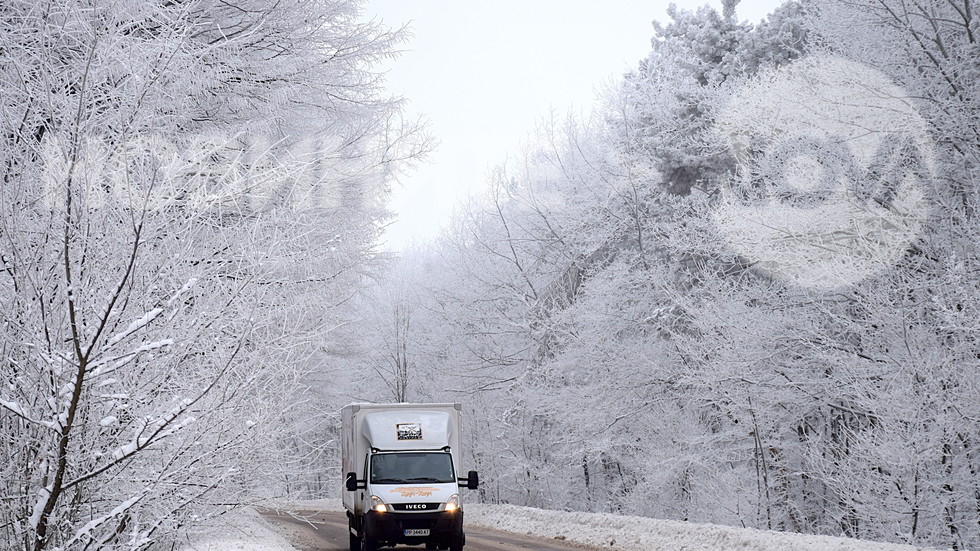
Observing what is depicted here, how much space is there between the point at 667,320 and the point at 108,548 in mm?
20102

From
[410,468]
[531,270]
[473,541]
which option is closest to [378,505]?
[410,468]

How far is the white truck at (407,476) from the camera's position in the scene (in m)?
15.8

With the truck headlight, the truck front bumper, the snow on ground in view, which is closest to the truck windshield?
the truck headlight

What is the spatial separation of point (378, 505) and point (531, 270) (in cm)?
1759

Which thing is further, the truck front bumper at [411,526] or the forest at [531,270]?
the truck front bumper at [411,526]

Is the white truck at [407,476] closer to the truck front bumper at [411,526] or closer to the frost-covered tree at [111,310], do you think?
the truck front bumper at [411,526]

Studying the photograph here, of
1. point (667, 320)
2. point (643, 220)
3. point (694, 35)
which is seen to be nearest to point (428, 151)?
point (667, 320)

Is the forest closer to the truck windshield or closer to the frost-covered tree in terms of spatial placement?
the frost-covered tree

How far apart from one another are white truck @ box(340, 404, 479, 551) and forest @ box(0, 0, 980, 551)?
1195 mm

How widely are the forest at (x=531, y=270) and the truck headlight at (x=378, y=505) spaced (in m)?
1.62

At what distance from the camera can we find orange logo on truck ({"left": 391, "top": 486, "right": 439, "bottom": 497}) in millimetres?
16031

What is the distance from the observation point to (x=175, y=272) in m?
5.62

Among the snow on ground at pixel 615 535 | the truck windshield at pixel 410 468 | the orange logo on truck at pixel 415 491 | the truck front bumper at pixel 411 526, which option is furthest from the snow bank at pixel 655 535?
the orange logo on truck at pixel 415 491

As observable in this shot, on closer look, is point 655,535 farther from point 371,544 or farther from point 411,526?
point 371,544
